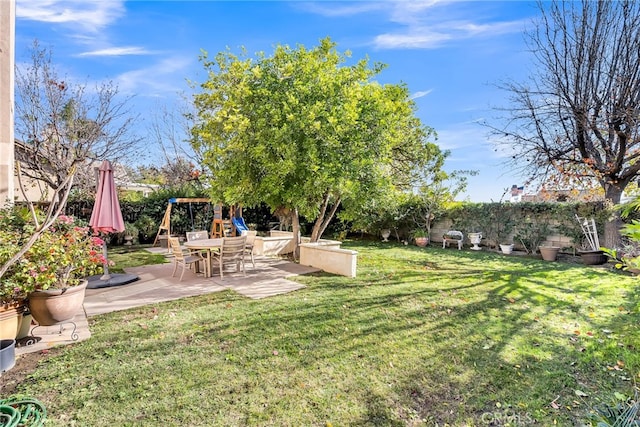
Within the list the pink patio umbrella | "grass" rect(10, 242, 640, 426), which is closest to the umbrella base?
the pink patio umbrella

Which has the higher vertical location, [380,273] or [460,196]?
[460,196]

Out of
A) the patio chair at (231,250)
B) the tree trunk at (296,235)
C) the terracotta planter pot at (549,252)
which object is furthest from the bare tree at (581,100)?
the patio chair at (231,250)

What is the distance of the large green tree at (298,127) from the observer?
301 inches

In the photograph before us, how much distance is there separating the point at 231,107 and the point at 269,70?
1.35 m

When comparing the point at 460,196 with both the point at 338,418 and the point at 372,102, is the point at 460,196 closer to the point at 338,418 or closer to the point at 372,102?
the point at 372,102

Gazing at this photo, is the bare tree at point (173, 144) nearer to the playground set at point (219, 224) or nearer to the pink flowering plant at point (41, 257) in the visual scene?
the playground set at point (219, 224)

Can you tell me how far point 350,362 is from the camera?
12.2 feet

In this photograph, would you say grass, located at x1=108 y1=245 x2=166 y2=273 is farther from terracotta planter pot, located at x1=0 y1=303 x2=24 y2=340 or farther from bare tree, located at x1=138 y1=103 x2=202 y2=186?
bare tree, located at x1=138 y1=103 x2=202 y2=186

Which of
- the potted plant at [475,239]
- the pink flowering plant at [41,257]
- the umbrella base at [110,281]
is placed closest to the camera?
the pink flowering plant at [41,257]

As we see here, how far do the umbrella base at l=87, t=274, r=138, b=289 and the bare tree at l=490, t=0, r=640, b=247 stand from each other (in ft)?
41.2

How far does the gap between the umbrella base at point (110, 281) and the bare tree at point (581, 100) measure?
12.6m

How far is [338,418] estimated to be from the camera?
2.74 m

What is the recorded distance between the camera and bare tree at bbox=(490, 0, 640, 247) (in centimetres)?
988

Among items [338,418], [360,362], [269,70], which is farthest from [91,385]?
[269,70]
